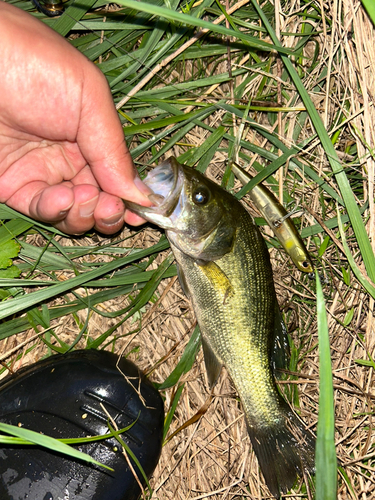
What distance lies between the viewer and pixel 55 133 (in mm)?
2854

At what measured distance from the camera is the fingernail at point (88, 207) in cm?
287

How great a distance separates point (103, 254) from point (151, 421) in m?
1.28

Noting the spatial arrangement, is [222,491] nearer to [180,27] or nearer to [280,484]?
[280,484]

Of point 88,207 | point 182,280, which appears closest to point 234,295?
point 182,280

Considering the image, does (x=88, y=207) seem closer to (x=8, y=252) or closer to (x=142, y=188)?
(x=142, y=188)

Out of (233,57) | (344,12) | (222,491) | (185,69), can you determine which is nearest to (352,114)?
(344,12)

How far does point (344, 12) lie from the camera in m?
3.01

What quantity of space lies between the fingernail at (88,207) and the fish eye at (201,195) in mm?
647

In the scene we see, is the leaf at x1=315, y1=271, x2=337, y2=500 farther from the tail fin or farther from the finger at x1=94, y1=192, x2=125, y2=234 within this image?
the finger at x1=94, y1=192, x2=125, y2=234

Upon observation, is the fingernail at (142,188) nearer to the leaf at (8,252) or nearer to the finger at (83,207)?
the finger at (83,207)

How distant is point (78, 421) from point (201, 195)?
1887 mm

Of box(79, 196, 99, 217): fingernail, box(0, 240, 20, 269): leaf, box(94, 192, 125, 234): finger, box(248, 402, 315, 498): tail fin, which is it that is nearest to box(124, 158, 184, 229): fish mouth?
box(94, 192, 125, 234): finger

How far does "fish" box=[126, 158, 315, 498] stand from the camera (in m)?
2.75

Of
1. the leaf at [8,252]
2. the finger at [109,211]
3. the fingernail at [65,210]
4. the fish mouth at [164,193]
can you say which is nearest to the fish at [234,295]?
the fish mouth at [164,193]
